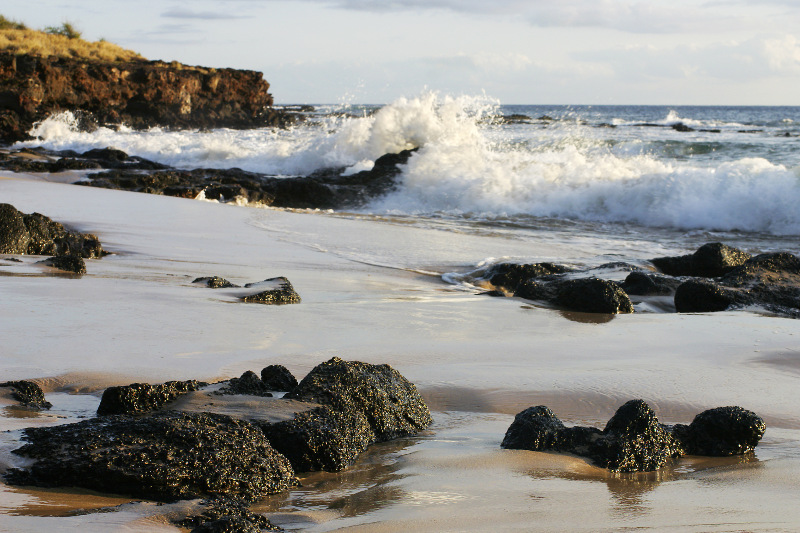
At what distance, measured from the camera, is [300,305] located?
501 cm

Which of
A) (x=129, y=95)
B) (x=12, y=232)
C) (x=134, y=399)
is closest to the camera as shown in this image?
(x=134, y=399)

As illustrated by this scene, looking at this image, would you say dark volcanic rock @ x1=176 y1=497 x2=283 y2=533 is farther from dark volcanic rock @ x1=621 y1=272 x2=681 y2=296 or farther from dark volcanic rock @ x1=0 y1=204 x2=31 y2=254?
dark volcanic rock @ x1=621 y1=272 x2=681 y2=296

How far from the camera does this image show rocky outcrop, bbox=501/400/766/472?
259 cm

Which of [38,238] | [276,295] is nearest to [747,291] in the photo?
[276,295]

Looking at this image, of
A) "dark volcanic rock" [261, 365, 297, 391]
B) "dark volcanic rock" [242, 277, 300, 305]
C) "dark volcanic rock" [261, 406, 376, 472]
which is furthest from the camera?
"dark volcanic rock" [242, 277, 300, 305]

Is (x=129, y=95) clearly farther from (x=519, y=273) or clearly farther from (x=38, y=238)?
(x=519, y=273)

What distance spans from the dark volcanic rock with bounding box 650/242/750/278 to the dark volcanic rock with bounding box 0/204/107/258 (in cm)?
537

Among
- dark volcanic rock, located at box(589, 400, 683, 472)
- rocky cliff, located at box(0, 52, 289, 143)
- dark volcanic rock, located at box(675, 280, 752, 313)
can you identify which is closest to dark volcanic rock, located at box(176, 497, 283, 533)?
dark volcanic rock, located at box(589, 400, 683, 472)

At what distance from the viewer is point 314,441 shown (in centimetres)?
244

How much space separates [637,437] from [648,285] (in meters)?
4.00

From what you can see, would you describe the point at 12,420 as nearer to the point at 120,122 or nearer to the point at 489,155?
the point at 489,155

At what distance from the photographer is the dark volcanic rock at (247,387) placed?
288 cm

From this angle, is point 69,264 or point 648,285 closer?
point 69,264

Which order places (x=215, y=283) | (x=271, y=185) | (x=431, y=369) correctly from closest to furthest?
(x=431, y=369), (x=215, y=283), (x=271, y=185)
